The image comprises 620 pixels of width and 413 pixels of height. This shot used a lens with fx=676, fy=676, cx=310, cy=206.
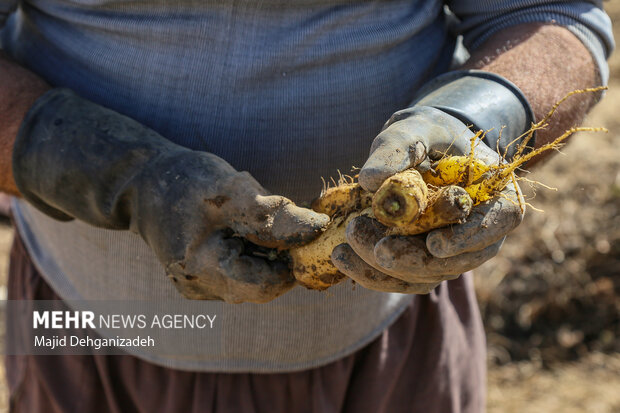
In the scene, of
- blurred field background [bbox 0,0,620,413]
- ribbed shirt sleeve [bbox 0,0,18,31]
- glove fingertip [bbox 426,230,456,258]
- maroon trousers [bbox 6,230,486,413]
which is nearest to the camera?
glove fingertip [bbox 426,230,456,258]

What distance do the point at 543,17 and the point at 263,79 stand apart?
0.64 meters

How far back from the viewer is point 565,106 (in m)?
1.44

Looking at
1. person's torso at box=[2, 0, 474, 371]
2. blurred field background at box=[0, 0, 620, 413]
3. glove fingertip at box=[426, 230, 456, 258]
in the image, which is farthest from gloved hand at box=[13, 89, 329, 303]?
blurred field background at box=[0, 0, 620, 413]

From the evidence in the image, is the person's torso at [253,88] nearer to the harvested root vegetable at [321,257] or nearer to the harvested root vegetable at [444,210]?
the harvested root vegetable at [321,257]

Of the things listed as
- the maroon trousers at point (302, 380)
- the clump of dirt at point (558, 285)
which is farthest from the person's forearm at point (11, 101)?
the clump of dirt at point (558, 285)

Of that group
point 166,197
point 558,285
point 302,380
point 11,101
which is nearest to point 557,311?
point 558,285

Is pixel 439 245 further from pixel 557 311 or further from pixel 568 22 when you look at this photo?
pixel 557 311

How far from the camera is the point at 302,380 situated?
5.14 feet

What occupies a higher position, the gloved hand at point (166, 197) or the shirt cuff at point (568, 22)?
the shirt cuff at point (568, 22)

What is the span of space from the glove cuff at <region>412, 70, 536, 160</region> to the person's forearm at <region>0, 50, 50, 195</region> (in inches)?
30.7

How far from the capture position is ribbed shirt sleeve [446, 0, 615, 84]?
148 cm

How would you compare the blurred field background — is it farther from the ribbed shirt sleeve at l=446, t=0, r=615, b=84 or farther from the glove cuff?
the glove cuff

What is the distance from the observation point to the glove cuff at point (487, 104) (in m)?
1.24

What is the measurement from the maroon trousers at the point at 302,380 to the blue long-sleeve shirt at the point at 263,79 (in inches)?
2.2
